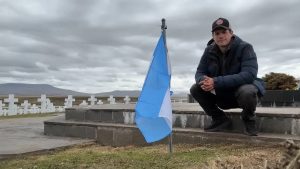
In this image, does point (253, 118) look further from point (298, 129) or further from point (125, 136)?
point (125, 136)

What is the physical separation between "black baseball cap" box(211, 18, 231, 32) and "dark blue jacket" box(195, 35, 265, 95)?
240 mm

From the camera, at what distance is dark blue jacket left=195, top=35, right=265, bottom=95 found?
193 inches

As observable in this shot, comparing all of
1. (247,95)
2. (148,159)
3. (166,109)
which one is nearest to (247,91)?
(247,95)

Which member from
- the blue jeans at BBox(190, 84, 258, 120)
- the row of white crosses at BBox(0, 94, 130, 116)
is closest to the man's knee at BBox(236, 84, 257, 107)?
the blue jeans at BBox(190, 84, 258, 120)

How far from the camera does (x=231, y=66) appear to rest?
5152 mm

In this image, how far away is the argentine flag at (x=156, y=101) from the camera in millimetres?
4594

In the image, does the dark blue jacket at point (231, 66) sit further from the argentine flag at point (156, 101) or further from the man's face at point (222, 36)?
the argentine flag at point (156, 101)

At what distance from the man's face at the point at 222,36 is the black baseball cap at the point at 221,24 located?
44 mm

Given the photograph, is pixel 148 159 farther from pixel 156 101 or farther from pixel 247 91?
pixel 247 91

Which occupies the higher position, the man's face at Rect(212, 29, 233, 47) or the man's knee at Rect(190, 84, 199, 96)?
the man's face at Rect(212, 29, 233, 47)

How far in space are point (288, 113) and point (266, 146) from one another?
0.76m

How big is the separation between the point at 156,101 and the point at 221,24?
3.84 feet

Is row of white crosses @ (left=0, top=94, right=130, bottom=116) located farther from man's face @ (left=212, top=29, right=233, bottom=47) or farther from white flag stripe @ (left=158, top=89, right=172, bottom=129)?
white flag stripe @ (left=158, top=89, right=172, bottom=129)

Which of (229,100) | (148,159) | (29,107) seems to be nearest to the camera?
(148,159)
